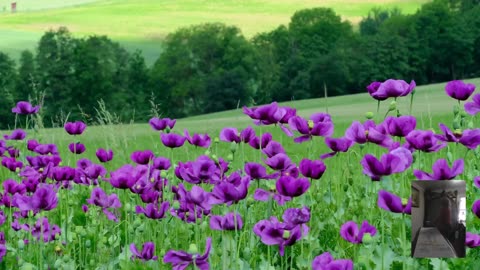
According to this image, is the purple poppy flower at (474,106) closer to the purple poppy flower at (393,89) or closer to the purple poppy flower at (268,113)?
the purple poppy flower at (393,89)

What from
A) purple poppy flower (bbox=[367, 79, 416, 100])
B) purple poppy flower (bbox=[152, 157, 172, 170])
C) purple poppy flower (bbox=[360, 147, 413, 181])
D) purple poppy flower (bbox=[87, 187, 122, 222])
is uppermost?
purple poppy flower (bbox=[367, 79, 416, 100])

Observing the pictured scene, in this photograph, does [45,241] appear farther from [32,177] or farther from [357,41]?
[357,41]

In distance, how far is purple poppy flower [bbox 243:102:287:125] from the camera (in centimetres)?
431

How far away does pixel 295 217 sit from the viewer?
113 inches

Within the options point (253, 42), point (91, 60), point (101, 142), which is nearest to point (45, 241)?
point (101, 142)

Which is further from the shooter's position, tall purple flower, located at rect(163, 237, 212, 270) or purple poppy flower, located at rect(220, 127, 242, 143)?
purple poppy flower, located at rect(220, 127, 242, 143)

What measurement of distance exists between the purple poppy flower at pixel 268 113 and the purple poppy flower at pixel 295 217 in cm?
145

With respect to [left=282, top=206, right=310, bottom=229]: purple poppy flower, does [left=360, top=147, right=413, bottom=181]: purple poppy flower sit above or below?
above

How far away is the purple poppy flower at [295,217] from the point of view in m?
2.83

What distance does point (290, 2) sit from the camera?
134750mm
